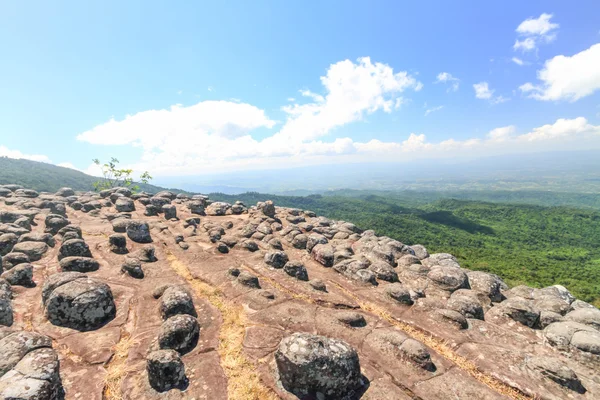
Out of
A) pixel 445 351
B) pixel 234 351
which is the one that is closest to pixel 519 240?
pixel 445 351

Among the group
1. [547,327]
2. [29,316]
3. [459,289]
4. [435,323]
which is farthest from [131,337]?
[547,327]

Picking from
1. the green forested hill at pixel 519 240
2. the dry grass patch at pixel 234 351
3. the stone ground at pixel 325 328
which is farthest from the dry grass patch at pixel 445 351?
the green forested hill at pixel 519 240

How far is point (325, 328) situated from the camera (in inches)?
621

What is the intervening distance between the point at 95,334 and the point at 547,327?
26.3 m

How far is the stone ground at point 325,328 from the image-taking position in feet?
39.5

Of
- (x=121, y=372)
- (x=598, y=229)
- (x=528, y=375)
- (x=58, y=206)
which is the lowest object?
(x=598, y=229)

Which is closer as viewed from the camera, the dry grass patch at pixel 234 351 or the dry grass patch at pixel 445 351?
the dry grass patch at pixel 234 351

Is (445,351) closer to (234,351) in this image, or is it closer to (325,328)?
(325,328)

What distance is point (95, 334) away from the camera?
14.3 metres

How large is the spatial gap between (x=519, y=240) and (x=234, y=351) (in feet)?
580

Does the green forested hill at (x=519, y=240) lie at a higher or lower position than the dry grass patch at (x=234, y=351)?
lower

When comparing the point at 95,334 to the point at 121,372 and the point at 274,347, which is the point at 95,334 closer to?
the point at 121,372

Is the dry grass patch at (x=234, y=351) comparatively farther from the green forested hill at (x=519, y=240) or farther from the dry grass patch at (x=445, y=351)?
the green forested hill at (x=519, y=240)

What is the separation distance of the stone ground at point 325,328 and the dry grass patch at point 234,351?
0.07 metres
